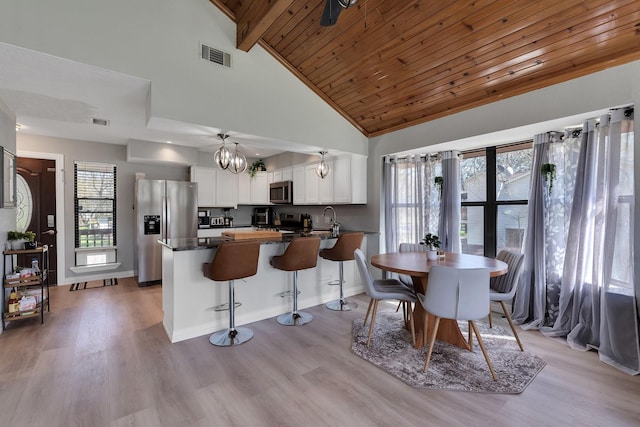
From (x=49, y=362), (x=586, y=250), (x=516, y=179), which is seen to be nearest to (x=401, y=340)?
(x=586, y=250)

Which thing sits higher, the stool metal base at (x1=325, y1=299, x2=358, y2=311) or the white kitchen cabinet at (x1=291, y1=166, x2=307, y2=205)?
the white kitchen cabinet at (x1=291, y1=166, x2=307, y2=205)

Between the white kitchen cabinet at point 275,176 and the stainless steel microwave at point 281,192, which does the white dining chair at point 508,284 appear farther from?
the white kitchen cabinet at point 275,176

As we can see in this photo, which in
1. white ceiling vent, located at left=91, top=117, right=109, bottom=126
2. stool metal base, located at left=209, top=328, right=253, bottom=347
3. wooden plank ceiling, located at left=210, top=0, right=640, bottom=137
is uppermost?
wooden plank ceiling, located at left=210, top=0, right=640, bottom=137

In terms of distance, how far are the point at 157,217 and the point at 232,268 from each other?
3.03 metres

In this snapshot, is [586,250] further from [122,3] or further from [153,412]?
[122,3]

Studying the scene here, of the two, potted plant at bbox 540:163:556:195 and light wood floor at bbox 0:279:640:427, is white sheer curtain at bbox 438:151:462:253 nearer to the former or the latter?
potted plant at bbox 540:163:556:195

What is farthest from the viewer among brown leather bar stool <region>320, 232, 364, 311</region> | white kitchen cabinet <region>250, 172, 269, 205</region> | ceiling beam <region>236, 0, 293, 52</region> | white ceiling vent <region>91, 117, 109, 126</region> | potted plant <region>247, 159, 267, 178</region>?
white kitchen cabinet <region>250, 172, 269, 205</region>

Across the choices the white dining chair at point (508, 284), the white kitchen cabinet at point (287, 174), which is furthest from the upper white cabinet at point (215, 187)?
the white dining chair at point (508, 284)

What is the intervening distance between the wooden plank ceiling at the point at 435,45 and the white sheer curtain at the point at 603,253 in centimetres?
71

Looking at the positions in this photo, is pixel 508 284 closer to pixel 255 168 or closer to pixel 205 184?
pixel 255 168

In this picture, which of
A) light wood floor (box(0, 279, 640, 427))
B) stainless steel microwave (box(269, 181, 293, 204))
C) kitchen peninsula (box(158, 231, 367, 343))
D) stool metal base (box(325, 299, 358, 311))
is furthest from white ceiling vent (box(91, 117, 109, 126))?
stool metal base (box(325, 299, 358, 311))

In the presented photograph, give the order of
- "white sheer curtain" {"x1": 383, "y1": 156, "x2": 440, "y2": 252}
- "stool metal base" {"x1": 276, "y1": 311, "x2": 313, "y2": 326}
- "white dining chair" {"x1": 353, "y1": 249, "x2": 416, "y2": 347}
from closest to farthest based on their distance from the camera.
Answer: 1. "white dining chair" {"x1": 353, "y1": 249, "x2": 416, "y2": 347}
2. "stool metal base" {"x1": 276, "y1": 311, "x2": 313, "y2": 326}
3. "white sheer curtain" {"x1": 383, "y1": 156, "x2": 440, "y2": 252}

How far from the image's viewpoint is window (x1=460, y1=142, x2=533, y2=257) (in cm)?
358

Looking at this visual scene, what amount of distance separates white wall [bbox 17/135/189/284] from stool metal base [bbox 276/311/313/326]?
147 inches
